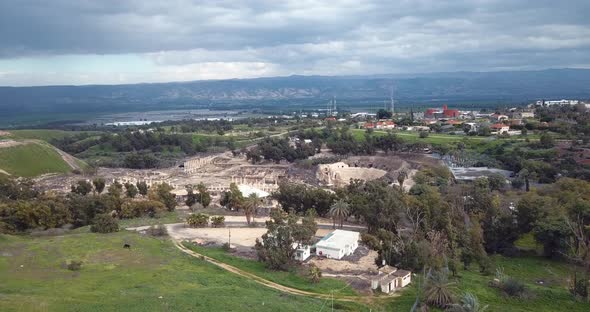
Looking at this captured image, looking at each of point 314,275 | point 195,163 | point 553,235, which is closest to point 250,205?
point 314,275

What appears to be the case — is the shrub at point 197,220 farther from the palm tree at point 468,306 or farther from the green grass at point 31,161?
the green grass at point 31,161

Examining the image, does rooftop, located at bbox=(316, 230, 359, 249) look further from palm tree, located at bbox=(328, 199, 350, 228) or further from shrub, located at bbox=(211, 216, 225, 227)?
shrub, located at bbox=(211, 216, 225, 227)

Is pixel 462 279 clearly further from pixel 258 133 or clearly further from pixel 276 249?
pixel 258 133

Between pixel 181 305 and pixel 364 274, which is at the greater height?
pixel 181 305

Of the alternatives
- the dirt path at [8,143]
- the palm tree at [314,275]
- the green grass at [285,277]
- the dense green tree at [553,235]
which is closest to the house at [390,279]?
the green grass at [285,277]

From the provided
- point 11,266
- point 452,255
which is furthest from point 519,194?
point 11,266

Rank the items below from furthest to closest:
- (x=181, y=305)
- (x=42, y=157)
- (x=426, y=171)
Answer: (x=42, y=157)
(x=426, y=171)
(x=181, y=305)

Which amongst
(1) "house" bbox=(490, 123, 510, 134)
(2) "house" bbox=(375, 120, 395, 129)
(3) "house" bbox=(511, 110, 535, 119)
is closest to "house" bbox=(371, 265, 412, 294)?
(1) "house" bbox=(490, 123, 510, 134)
